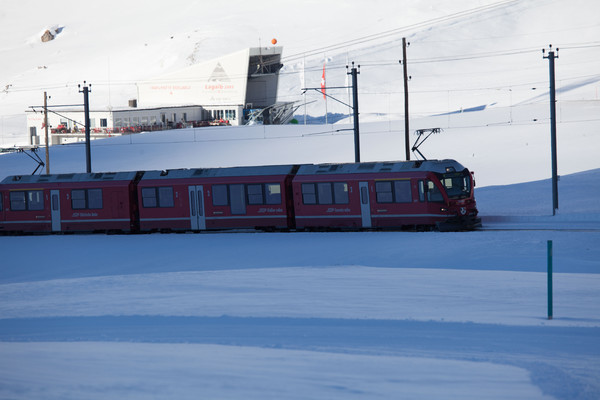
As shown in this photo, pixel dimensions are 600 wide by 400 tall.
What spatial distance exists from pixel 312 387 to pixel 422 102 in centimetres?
11477

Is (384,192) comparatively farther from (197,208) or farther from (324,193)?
(197,208)

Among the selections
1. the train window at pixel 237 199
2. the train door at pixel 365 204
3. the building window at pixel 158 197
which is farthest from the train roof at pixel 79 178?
the train door at pixel 365 204

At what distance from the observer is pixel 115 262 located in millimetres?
25078

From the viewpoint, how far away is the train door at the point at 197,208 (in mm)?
33375

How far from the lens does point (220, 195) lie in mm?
33062

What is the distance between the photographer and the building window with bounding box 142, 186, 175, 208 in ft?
111

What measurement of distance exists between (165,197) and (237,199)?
3380mm

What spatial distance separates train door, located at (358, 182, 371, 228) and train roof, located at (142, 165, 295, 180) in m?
3.42

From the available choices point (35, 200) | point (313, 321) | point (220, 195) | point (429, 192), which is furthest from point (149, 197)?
point (313, 321)

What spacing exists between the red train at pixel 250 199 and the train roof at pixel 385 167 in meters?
0.04

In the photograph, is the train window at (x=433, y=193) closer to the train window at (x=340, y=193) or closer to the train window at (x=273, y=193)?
the train window at (x=340, y=193)

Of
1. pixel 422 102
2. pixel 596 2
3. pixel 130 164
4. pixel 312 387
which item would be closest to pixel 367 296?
pixel 312 387

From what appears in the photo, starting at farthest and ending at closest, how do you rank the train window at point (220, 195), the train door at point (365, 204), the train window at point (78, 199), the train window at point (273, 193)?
the train window at point (78, 199), the train window at point (220, 195), the train window at point (273, 193), the train door at point (365, 204)

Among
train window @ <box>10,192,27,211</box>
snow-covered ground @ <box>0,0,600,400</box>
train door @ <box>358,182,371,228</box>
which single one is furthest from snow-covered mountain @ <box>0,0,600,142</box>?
train door @ <box>358,182,371,228</box>
